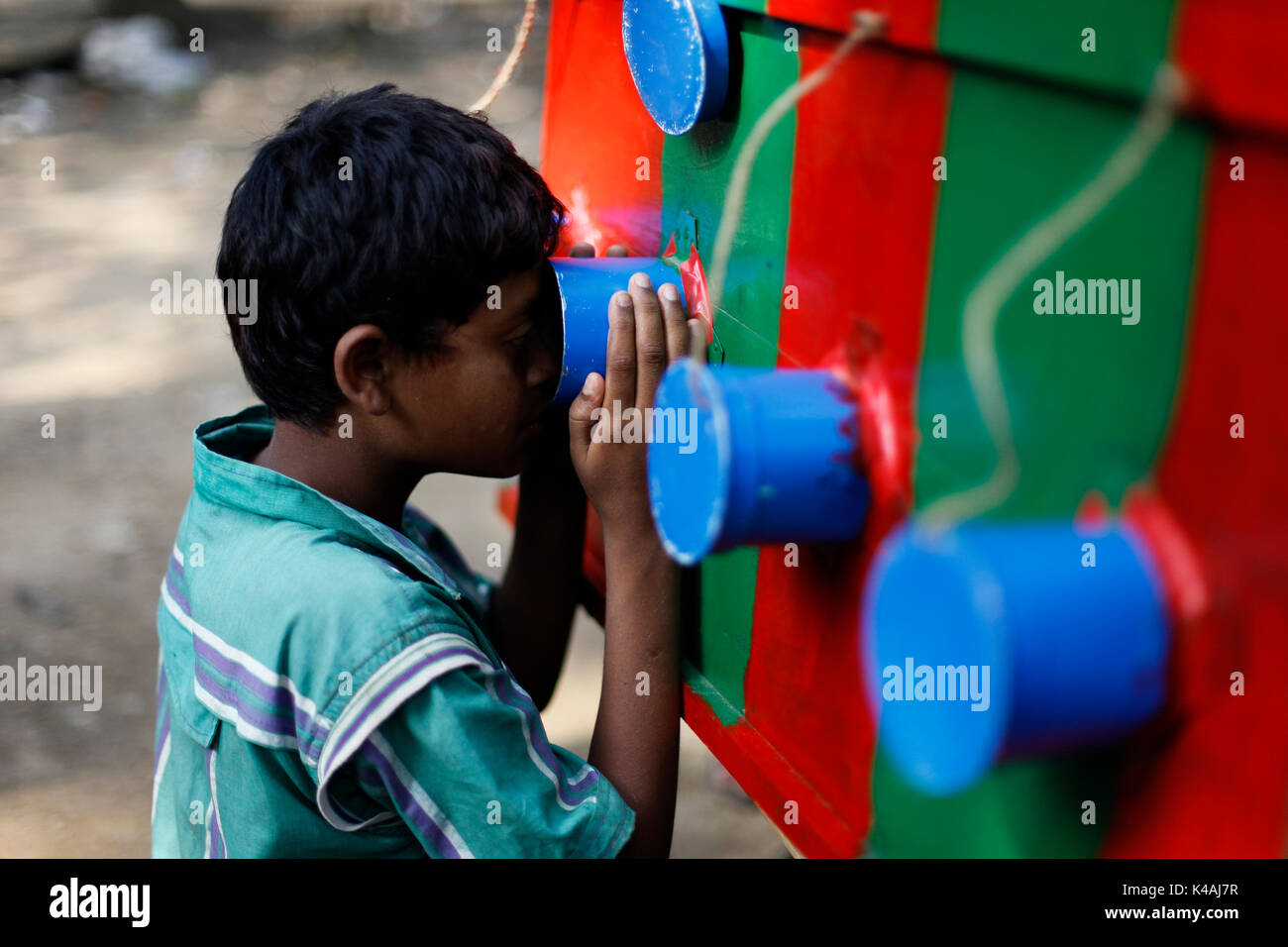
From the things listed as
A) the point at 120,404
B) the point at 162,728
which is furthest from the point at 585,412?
the point at 120,404

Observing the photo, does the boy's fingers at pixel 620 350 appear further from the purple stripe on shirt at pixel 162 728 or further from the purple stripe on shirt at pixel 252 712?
the purple stripe on shirt at pixel 162 728

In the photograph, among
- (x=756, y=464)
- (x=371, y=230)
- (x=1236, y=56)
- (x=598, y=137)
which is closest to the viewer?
Result: (x=1236, y=56)

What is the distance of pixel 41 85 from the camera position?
6.39m

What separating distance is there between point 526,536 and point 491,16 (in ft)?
23.0

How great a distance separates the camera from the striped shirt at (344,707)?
94cm

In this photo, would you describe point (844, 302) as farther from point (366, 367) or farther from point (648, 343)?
point (366, 367)

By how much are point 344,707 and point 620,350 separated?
359 millimetres

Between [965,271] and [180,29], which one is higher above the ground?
[180,29]

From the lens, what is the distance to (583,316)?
1.03m

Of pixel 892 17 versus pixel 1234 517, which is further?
pixel 892 17

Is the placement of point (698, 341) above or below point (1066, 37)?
below

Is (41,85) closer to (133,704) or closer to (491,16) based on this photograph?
(491,16)

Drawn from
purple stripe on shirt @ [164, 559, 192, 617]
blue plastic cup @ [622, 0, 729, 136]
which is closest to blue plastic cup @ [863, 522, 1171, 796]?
blue plastic cup @ [622, 0, 729, 136]
